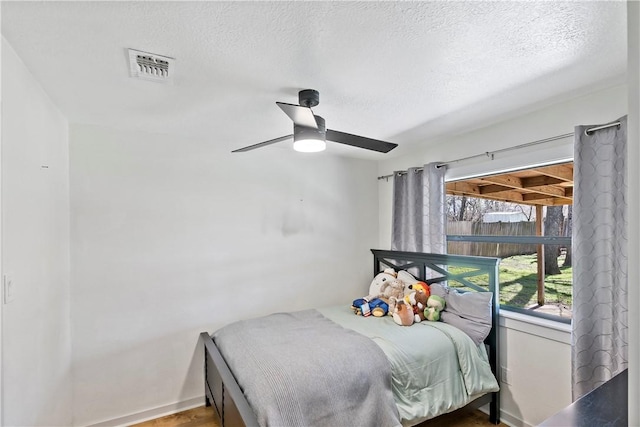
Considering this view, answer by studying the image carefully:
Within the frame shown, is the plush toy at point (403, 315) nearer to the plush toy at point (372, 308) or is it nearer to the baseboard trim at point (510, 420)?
the plush toy at point (372, 308)

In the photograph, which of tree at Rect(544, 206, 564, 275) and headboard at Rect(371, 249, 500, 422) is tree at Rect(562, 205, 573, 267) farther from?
headboard at Rect(371, 249, 500, 422)

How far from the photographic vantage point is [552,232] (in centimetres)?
237

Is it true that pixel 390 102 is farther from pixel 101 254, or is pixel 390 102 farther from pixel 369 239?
pixel 101 254

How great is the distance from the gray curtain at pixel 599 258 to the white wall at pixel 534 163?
17 centimetres

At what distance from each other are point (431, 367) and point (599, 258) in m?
1.24

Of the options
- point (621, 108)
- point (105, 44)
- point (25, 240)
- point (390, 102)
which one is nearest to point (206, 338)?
point (25, 240)

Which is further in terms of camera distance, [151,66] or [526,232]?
[526,232]

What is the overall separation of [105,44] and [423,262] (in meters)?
2.94

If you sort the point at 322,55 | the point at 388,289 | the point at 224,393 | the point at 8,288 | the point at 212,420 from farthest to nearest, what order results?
the point at 388,289
the point at 212,420
the point at 224,393
the point at 322,55
the point at 8,288

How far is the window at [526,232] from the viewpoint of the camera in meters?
2.33

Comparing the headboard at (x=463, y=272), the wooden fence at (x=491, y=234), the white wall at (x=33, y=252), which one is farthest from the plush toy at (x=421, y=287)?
the white wall at (x=33, y=252)

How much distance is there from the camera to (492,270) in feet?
8.52

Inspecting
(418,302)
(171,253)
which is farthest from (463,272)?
(171,253)

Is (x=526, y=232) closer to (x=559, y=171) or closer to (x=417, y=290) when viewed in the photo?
(x=559, y=171)
